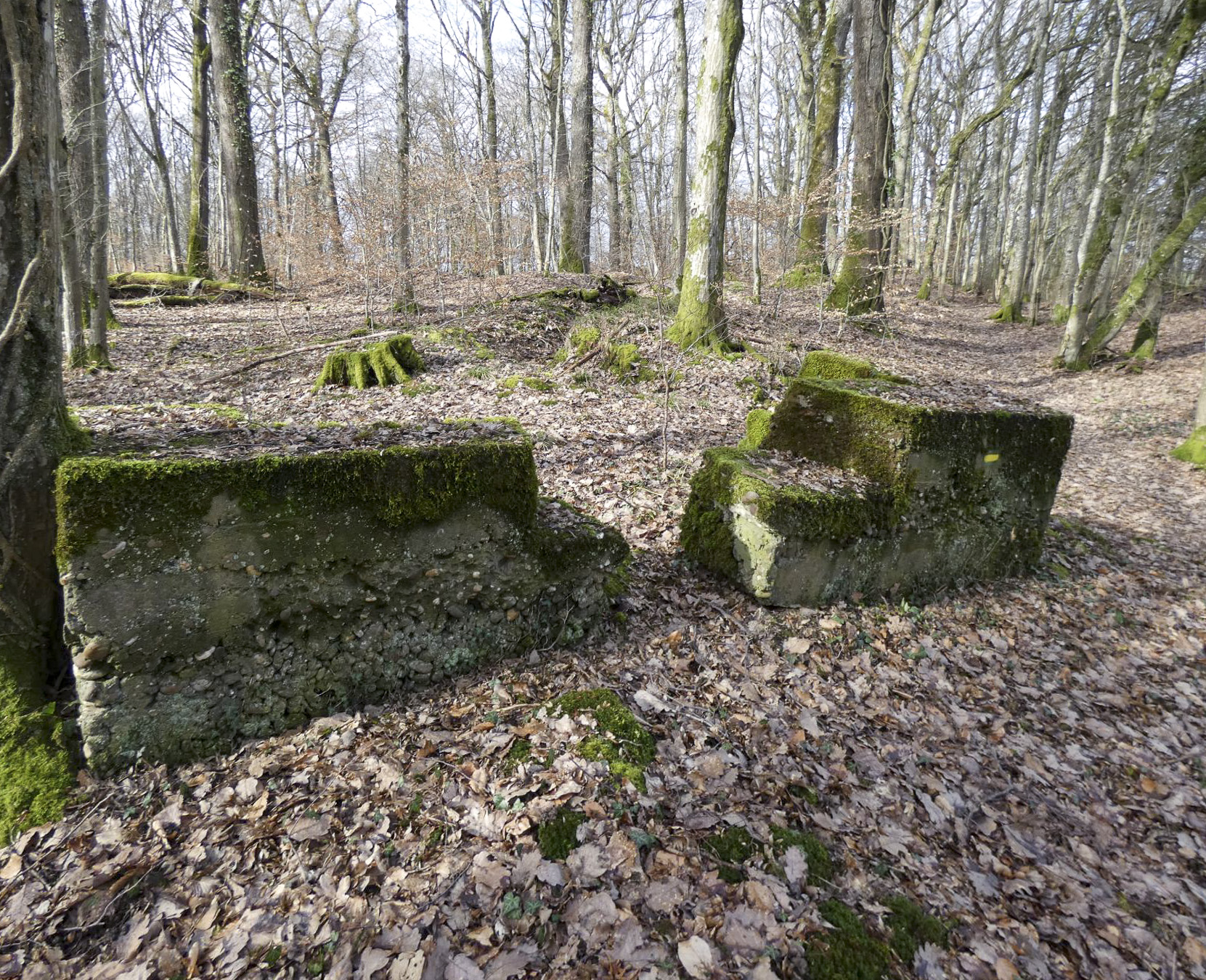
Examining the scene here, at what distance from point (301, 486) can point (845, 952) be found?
282 centimetres

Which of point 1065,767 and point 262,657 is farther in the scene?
point 1065,767

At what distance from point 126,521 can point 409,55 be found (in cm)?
1602

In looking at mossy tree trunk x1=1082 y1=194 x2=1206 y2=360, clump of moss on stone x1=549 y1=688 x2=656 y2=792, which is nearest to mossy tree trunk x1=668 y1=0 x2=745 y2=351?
clump of moss on stone x1=549 y1=688 x2=656 y2=792

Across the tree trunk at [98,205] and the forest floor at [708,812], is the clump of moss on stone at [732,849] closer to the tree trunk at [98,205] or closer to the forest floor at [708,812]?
the forest floor at [708,812]

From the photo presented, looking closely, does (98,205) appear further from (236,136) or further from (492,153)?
(492,153)

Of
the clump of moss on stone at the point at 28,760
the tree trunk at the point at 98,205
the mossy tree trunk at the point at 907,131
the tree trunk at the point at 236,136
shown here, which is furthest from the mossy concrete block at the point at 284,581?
the tree trunk at the point at 236,136

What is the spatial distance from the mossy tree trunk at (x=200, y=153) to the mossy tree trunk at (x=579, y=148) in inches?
346

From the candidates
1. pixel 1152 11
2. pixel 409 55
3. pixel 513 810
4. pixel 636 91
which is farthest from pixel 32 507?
pixel 636 91

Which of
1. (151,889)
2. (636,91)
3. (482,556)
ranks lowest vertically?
(151,889)

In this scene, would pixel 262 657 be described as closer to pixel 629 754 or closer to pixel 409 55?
pixel 629 754

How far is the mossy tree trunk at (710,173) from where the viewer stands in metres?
7.71

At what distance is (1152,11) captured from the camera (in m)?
13.5

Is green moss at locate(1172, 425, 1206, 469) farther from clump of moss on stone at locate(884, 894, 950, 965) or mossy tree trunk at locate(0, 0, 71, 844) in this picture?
mossy tree trunk at locate(0, 0, 71, 844)

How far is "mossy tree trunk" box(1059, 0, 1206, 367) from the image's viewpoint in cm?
1048
